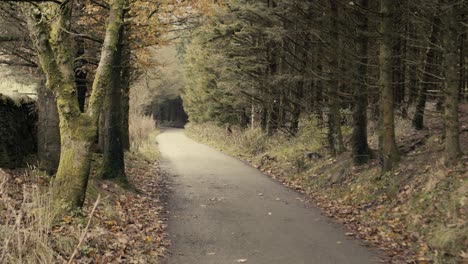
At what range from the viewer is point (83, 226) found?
22.6 feet

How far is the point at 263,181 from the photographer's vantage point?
1491 cm

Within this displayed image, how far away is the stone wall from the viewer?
8562 millimetres

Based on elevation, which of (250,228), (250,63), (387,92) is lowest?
(250,228)

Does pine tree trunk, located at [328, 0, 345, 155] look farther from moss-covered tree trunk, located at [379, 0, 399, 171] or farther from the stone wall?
the stone wall

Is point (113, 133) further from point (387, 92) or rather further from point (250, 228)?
point (387, 92)

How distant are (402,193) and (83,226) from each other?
653cm

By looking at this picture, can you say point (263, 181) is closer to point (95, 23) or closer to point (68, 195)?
point (95, 23)

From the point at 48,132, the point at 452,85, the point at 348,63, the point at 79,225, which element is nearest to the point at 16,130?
the point at 48,132

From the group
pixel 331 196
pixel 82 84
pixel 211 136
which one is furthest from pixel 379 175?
pixel 211 136

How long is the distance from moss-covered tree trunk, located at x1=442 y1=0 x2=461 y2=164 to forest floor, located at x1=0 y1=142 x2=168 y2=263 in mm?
6121

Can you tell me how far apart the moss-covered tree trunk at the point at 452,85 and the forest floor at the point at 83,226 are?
6121 mm

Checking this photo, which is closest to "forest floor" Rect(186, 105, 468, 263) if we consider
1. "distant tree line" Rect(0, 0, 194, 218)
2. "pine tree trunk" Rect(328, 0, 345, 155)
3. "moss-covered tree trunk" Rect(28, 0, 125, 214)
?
"pine tree trunk" Rect(328, 0, 345, 155)

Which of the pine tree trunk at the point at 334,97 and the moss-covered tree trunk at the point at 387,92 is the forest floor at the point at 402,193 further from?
the pine tree trunk at the point at 334,97

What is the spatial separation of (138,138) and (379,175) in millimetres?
19209
